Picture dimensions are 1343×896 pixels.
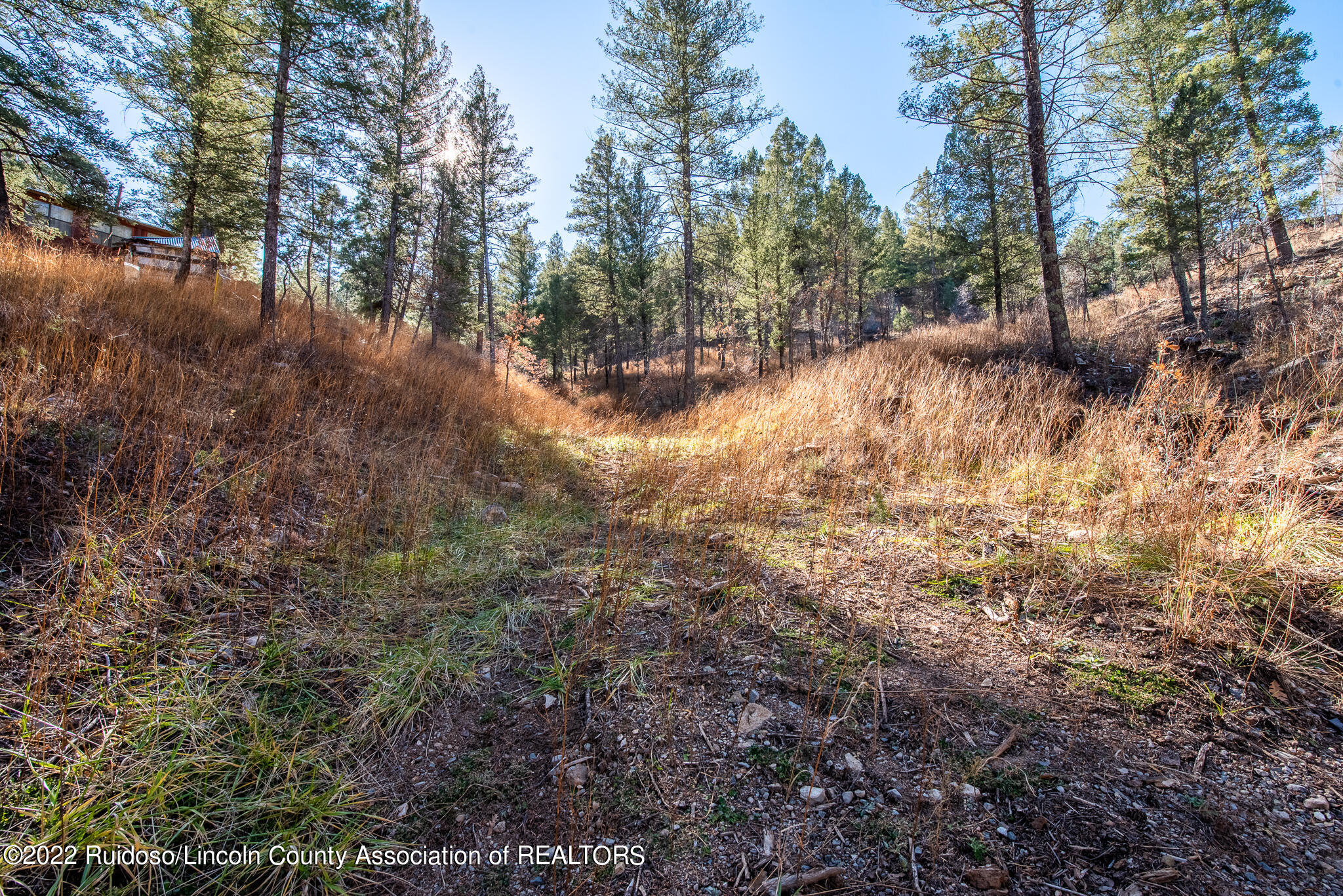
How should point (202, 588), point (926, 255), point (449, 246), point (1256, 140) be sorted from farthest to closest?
1. point (926, 255)
2. point (449, 246)
3. point (1256, 140)
4. point (202, 588)

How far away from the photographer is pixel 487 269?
17.3 m

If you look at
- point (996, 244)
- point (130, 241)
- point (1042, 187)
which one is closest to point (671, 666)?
point (1042, 187)

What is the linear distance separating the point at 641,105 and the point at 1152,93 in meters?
16.0

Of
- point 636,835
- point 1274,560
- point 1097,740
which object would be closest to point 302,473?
point 636,835

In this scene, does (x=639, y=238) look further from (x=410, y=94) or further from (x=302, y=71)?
(x=302, y=71)

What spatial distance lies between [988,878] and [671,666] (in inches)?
47.7

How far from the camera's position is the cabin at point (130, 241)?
7980 millimetres

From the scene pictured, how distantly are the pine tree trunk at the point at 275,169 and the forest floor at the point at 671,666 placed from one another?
3.58 metres

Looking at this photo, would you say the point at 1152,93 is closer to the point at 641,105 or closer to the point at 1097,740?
the point at 641,105

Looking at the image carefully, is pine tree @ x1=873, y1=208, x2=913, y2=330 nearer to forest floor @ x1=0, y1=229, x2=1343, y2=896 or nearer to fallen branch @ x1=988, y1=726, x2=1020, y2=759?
forest floor @ x1=0, y1=229, x2=1343, y2=896

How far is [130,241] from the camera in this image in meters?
16.0

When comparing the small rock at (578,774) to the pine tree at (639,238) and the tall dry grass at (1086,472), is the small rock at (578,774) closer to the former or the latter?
the tall dry grass at (1086,472)

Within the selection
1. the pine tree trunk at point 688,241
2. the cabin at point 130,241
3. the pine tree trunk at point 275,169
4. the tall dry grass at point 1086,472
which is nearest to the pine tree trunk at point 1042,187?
the tall dry grass at point 1086,472

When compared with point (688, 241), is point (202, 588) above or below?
below
